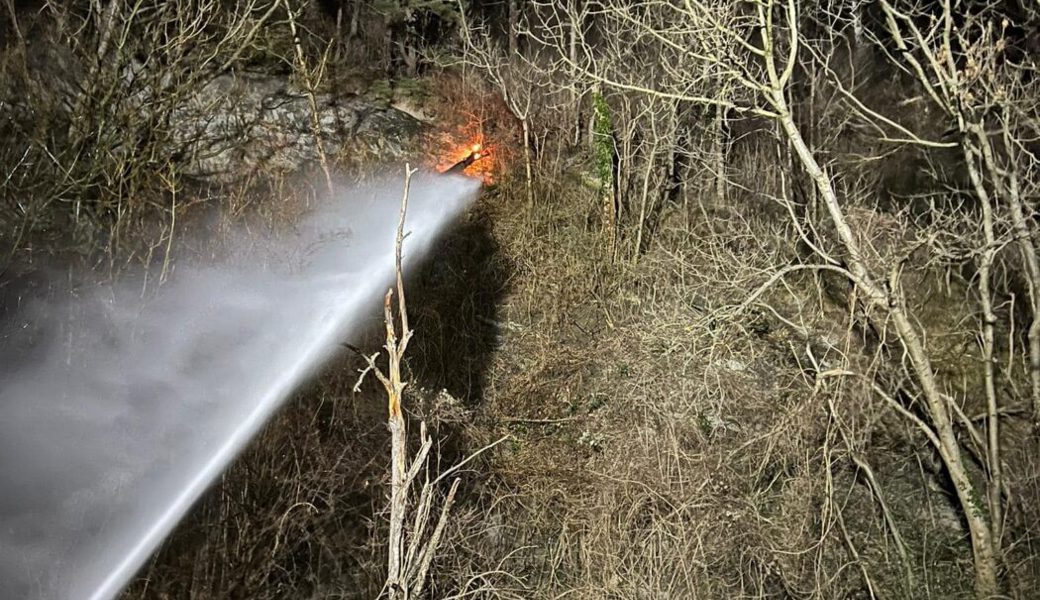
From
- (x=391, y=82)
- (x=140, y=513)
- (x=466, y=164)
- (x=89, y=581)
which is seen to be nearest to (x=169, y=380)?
(x=140, y=513)

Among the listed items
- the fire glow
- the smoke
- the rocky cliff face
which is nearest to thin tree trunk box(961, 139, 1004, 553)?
the smoke

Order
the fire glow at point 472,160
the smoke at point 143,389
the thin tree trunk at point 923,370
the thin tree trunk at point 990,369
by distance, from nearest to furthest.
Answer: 1. the smoke at point 143,389
2. the thin tree trunk at point 923,370
3. the thin tree trunk at point 990,369
4. the fire glow at point 472,160

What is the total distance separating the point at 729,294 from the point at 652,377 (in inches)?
61.4

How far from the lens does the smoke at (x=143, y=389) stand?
365 inches

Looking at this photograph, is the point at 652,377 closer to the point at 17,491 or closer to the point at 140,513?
the point at 140,513

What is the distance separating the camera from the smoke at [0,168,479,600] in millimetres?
9266

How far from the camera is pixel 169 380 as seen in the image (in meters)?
10.9

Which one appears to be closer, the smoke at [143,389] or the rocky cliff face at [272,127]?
the smoke at [143,389]

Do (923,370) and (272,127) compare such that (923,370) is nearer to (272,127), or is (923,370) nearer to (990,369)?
(990,369)

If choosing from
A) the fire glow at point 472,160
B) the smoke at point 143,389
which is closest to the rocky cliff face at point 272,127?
the fire glow at point 472,160

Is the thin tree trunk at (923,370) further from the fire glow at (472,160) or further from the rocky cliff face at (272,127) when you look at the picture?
the rocky cliff face at (272,127)

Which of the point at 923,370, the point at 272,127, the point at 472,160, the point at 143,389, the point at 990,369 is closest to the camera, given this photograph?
the point at 923,370

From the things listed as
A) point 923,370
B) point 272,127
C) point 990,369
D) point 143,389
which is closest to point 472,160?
point 272,127

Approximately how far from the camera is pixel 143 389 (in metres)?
10.7
